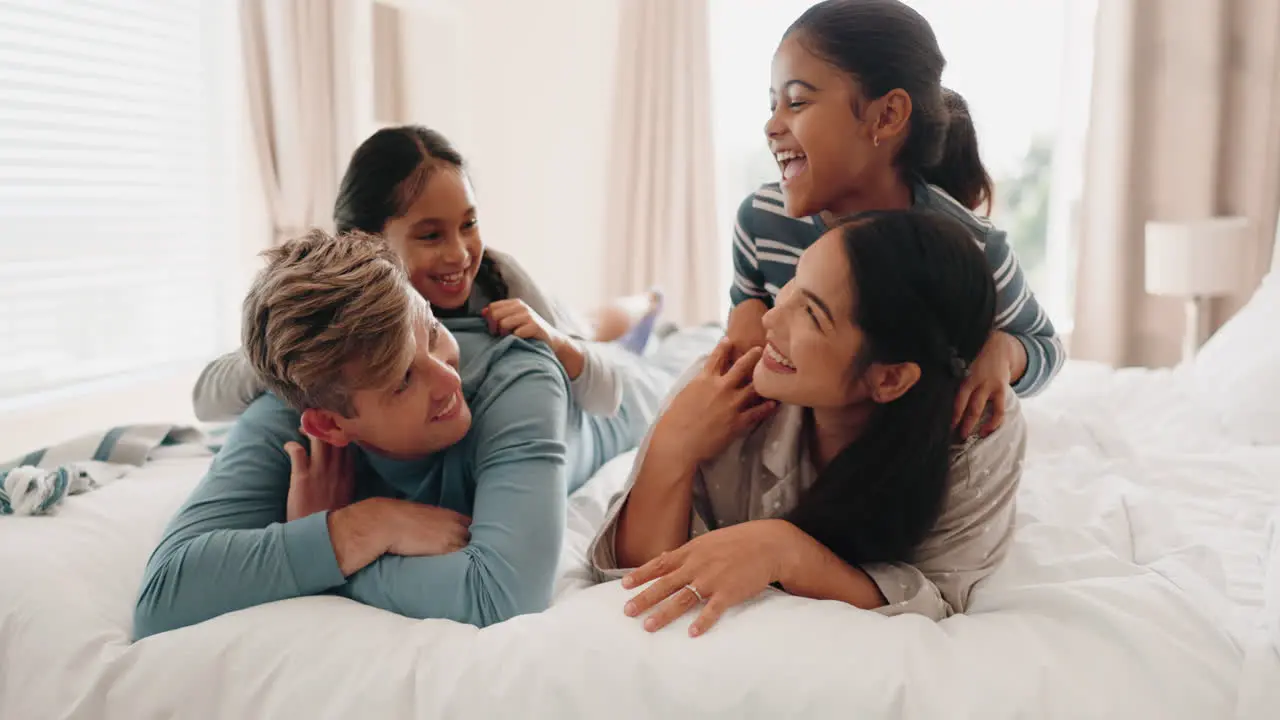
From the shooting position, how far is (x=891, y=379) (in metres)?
1.05

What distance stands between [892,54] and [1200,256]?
7.63 feet

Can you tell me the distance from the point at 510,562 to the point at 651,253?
10.7 feet

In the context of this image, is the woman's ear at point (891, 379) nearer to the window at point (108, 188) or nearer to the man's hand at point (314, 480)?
the man's hand at point (314, 480)

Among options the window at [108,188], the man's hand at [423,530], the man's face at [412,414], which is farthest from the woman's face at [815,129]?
the window at [108,188]

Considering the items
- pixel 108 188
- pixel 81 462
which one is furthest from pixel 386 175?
pixel 108 188

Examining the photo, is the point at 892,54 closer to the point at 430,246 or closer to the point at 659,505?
the point at 659,505

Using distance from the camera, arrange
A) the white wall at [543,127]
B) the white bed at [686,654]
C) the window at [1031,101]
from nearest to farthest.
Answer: the white bed at [686,654]
the window at [1031,101]
the white wall at [543,127]

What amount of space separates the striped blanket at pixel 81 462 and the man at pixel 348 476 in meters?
0.31

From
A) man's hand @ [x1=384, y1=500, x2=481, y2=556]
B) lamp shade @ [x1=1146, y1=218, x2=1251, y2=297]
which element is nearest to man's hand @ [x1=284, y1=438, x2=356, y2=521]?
man's hand @ [x1=384, y1=500, x2=481, y2=556]

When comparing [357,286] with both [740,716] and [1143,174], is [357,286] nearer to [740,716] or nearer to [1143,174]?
[740,716]

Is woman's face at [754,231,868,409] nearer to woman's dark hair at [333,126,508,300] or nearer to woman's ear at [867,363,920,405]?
woman's ear at [867,363,920,405]

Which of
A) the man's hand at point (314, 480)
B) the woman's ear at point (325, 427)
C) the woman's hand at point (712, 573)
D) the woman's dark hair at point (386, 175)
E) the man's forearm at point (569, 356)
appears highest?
the woman's dark hair at point (386, 175)

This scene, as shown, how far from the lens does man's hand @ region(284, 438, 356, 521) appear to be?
1197mm

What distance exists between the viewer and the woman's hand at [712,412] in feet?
3.77
